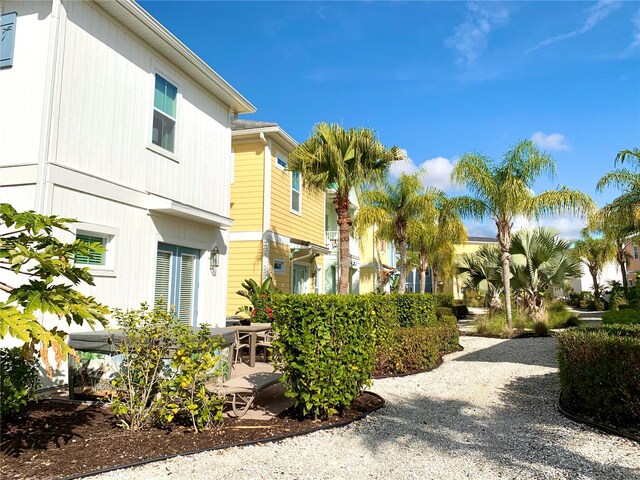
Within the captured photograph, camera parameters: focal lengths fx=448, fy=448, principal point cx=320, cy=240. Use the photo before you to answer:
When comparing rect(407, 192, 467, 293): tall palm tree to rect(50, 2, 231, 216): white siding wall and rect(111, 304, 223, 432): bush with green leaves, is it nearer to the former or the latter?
rect(50, 2, 231, 216): white siding wall

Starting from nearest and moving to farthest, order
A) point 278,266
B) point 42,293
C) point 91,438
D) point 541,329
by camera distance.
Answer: point 42,293 < point 91,438 < point 541,329 < point 278,266

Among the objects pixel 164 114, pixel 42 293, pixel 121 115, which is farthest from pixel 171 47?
pixel 42 293

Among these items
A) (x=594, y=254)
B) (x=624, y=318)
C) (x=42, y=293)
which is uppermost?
(x=594, y=254)

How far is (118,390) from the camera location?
472 centimetres

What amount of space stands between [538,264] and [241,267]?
38.4ft

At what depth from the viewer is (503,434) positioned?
197 inches

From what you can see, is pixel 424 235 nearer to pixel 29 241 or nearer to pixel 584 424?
pixel 584 424

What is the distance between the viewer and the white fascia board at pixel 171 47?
7.80m

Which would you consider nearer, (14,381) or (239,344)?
(14,381)

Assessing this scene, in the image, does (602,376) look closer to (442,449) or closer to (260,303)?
(442,449)

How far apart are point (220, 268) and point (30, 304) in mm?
7969

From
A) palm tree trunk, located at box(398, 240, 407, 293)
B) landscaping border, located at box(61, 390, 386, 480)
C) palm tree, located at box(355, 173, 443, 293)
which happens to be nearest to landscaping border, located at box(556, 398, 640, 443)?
landscaping border, located at box(61, 390, 386, 480)

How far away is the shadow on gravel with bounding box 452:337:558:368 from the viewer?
397 inches

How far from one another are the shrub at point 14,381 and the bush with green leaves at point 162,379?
905 millimetres
